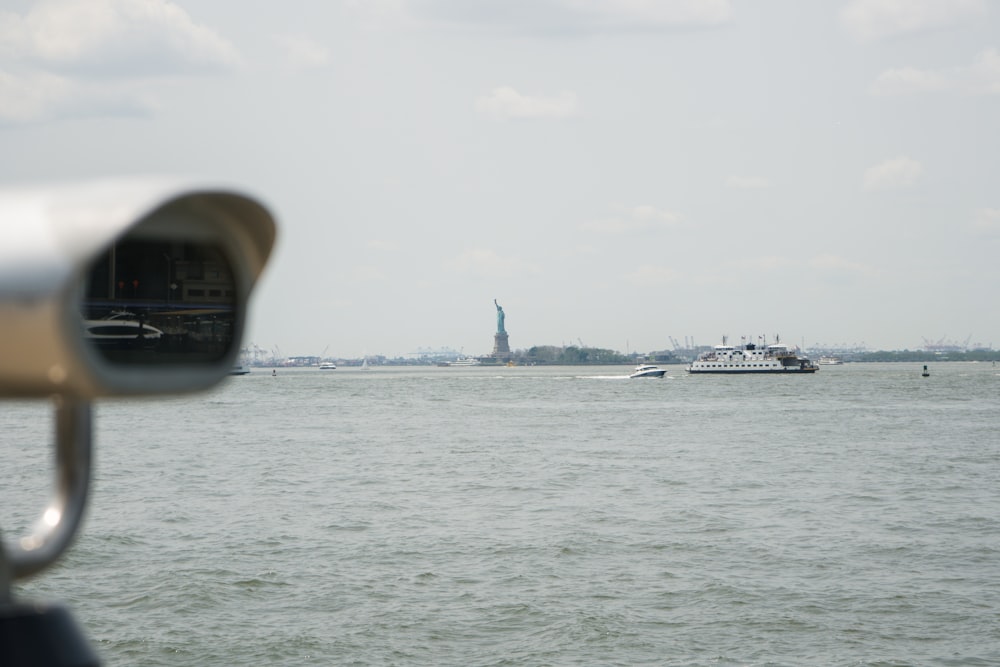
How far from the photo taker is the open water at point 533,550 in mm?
14961

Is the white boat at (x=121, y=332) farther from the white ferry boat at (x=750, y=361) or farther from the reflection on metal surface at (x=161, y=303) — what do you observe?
the white ferry boat at (x=750, y=361)

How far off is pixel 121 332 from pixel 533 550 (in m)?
20.6

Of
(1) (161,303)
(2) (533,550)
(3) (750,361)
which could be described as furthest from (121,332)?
(3) (750,361)

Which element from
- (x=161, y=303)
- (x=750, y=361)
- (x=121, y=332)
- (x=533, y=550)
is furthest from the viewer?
(x=750, y=361)

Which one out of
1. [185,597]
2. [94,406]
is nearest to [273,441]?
[185,597]

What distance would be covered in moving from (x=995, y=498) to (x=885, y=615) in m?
14.7

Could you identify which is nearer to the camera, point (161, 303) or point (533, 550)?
point (161, 303)

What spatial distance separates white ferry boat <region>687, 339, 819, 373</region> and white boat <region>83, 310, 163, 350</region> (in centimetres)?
13485

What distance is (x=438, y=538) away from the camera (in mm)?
23016

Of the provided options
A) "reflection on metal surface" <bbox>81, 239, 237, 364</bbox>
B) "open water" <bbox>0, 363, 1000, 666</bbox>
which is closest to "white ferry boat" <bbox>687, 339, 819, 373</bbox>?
"open water" <bbox>0, 363, 1000, 666</bbox>

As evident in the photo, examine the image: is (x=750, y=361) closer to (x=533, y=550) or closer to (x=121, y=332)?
(x=533, y=550)

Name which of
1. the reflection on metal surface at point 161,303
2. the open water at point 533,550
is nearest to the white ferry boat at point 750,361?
the open water at point 533,550

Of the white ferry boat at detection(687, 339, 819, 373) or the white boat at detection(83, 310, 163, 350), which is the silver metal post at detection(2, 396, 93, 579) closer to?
the white boat at detection(83, 310, 163, 350)

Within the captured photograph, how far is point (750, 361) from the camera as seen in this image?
438ft
